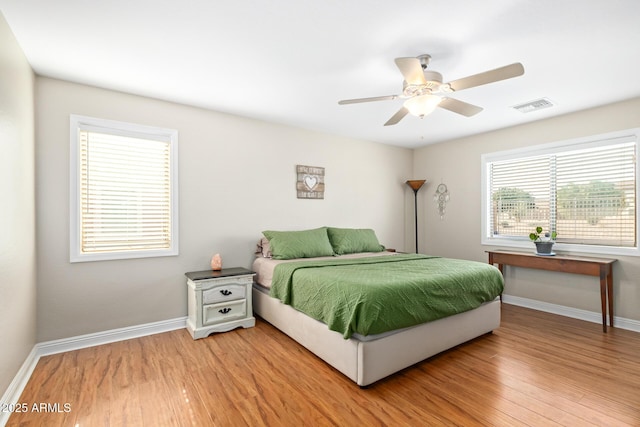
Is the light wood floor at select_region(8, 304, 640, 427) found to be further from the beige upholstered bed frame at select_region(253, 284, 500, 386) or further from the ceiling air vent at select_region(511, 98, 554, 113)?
the ceiling air vent at select_region(511, 98, 554, 113)

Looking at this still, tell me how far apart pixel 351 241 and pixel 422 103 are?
7.32 ft

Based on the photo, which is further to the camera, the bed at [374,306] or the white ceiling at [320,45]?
the bed at [374,306]

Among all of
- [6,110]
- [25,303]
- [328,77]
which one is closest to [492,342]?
[328,77]

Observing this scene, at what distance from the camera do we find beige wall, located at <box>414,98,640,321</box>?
3.35 meters

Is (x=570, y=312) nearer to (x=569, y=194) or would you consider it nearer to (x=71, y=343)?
(x=569, y=194)

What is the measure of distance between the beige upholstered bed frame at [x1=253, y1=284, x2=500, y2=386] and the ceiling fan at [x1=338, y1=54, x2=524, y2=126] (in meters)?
1.76

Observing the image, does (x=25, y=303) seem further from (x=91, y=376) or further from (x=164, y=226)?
(x=164, y=226)

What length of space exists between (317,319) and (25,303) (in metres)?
2.25

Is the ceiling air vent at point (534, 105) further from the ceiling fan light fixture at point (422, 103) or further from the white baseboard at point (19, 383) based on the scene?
the white baseboard at point (19, 383)

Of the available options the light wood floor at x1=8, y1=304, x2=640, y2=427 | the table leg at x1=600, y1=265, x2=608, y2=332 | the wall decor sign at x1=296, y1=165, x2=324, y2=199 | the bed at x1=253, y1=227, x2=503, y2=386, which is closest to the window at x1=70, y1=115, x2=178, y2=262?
the light wood floor at x1=8, y1=304, x2=640, y2=427

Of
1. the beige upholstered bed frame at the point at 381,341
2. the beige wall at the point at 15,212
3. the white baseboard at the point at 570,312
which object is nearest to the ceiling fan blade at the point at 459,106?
the beige upholstered bed frame at the point at 381,341

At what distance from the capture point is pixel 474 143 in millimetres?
4695

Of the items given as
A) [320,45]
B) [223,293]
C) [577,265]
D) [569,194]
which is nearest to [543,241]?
[577,265]

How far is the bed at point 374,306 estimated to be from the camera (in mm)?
2145
